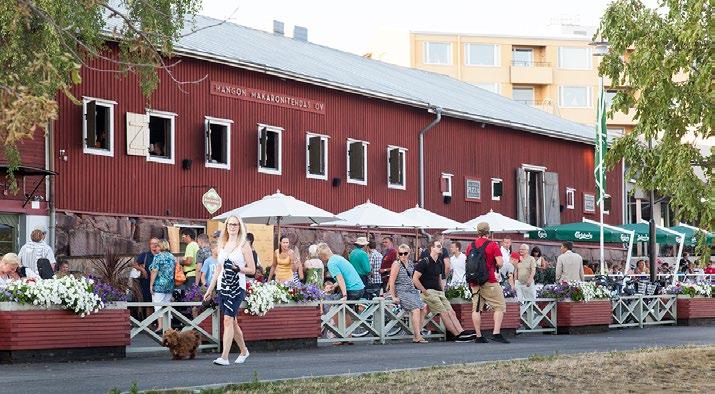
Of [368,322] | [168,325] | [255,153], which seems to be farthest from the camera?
[255,153]

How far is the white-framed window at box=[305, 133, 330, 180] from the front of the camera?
127ft

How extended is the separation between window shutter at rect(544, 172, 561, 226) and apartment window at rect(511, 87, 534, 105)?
4519 centimetres

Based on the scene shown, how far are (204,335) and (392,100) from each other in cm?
2278

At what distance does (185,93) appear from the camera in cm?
3391

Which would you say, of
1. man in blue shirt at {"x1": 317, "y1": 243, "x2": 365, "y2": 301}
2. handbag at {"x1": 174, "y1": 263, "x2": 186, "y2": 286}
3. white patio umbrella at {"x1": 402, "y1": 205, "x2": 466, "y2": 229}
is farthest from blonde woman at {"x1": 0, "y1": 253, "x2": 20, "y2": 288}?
white patio umbrella at {"x1": 402, "y1": 205, "x2": 466, "y2": 229}

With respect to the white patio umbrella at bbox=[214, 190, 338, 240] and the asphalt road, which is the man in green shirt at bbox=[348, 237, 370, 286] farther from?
the white patio umbrella at bbox=[214, 190, 338, 240]

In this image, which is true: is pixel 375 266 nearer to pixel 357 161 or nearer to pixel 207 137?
pixel 207 137

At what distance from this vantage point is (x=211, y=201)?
34.5 metres

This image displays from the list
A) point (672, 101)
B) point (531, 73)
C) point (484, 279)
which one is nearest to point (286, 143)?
point (484, 279)

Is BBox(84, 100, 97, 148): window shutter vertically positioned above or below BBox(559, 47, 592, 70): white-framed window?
below

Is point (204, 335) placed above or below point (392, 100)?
below

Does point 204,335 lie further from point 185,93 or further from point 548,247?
point 548,247

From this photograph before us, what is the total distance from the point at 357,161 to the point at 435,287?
57.9ft

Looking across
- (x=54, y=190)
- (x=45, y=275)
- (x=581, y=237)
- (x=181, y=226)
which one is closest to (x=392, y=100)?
(x=581, y=237)
